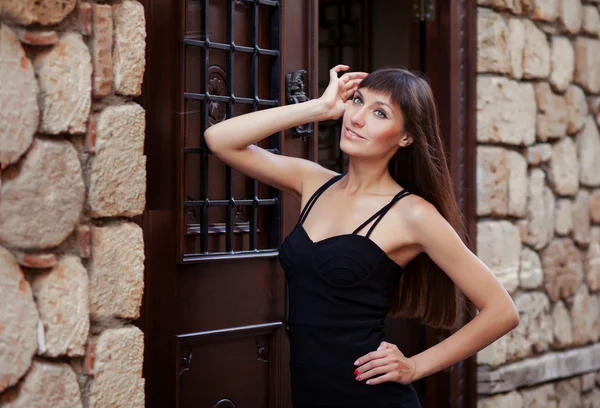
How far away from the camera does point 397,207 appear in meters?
2.67

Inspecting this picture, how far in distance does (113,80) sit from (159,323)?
962mm

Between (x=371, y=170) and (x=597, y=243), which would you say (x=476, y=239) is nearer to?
(x=597, y=243)

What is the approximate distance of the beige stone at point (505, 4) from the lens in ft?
14.1

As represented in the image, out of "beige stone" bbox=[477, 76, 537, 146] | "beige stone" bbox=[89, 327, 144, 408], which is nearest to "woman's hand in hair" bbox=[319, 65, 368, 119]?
"beige stone" bbox=[89, 327, 144, 408]

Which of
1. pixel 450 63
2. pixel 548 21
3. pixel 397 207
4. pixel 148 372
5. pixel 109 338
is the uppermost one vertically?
pixel 548 21

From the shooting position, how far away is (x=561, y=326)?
468cm

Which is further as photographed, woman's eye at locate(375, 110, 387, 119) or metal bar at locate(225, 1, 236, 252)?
metal bar at locate(225, 1, 236, 252)

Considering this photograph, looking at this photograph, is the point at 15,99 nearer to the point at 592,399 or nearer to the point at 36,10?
the point at 36,10

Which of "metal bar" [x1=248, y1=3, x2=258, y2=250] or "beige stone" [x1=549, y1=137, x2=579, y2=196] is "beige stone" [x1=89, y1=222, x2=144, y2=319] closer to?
"metal bar" [x1=248, y1=3, x2=258, y2=250]

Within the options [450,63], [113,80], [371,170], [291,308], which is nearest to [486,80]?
[450,63]

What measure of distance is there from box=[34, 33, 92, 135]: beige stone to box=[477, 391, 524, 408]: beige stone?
9.03 feet

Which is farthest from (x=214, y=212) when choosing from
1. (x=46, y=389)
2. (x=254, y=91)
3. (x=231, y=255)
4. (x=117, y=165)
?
(x=46, y=389)

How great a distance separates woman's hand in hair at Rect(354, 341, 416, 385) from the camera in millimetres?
2578

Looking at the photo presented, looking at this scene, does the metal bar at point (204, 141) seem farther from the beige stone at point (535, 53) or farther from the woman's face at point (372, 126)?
the beige stone at point (535, 53)
